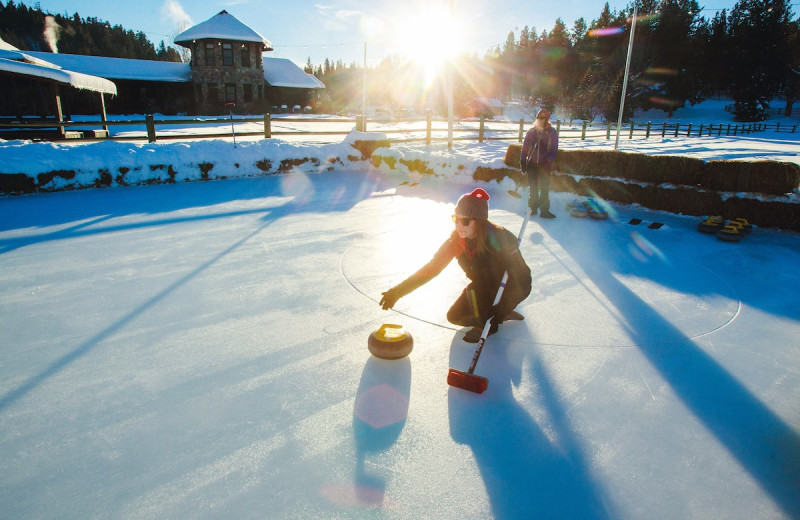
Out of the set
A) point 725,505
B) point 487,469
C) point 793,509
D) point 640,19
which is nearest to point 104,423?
point 487,469

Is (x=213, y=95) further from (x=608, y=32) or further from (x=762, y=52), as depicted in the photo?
(x=762, y=52)

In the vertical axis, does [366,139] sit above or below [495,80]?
below

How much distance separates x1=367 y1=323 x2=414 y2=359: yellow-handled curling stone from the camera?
323 centimetres

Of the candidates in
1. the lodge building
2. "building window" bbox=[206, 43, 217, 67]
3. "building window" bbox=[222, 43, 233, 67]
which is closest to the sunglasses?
the lodge building

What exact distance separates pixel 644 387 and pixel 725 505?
993mm

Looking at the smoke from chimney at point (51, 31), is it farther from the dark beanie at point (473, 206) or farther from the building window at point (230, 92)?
the dark beanie at point (473, 206)

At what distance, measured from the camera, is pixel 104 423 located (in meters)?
2.58

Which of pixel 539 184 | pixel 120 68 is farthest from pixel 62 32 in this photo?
pixel 539 184

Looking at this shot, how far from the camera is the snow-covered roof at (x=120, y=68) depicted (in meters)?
29.9

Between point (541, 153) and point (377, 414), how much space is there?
5970 millimetres

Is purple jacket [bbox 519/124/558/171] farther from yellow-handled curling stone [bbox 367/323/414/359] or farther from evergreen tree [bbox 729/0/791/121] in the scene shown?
evergreen tree [bbox 729/0/791/121]

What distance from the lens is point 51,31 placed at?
57594 millimetres

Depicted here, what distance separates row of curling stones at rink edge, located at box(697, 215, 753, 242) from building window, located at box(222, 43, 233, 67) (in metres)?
32.8

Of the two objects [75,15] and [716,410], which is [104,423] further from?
[75,15]
